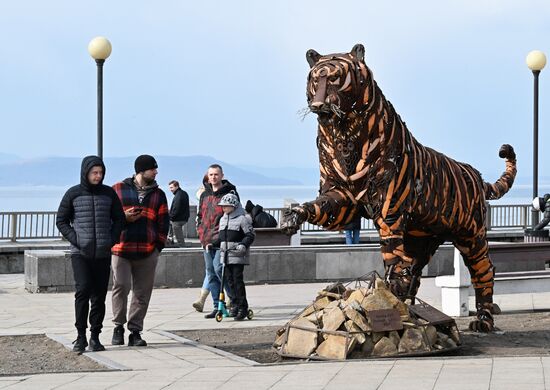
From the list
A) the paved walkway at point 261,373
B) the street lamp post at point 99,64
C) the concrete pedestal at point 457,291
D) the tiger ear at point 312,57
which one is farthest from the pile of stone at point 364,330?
the street lamp post at point 99,64

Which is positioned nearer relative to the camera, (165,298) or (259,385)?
(259,385)

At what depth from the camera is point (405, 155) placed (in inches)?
520

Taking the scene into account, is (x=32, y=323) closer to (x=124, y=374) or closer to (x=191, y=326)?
(x=191, y=326)

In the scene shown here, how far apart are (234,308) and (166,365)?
4831mm

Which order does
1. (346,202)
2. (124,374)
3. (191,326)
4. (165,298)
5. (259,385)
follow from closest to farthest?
(259,385)
(124,374)
(346,202)
(191,326)
(165,298)

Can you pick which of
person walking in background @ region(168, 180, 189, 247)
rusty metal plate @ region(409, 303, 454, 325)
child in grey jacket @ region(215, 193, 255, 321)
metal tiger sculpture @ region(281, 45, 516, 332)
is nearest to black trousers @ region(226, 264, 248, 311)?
child in grey jacket @ region(215, 193, 255, 321)

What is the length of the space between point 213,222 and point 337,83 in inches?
204

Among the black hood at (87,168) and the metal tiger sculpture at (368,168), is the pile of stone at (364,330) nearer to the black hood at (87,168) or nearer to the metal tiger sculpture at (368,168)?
the metal tiger sculpture at (368,168)

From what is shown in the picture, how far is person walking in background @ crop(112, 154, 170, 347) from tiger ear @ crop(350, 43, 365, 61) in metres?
2.76

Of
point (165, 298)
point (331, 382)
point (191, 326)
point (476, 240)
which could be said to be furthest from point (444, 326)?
point (165, 298)

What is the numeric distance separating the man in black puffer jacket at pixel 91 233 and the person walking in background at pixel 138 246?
1.65 feet

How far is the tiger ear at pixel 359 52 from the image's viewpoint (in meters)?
12.8

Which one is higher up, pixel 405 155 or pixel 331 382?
pixel 405 155

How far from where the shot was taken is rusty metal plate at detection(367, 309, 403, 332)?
12602 mm
